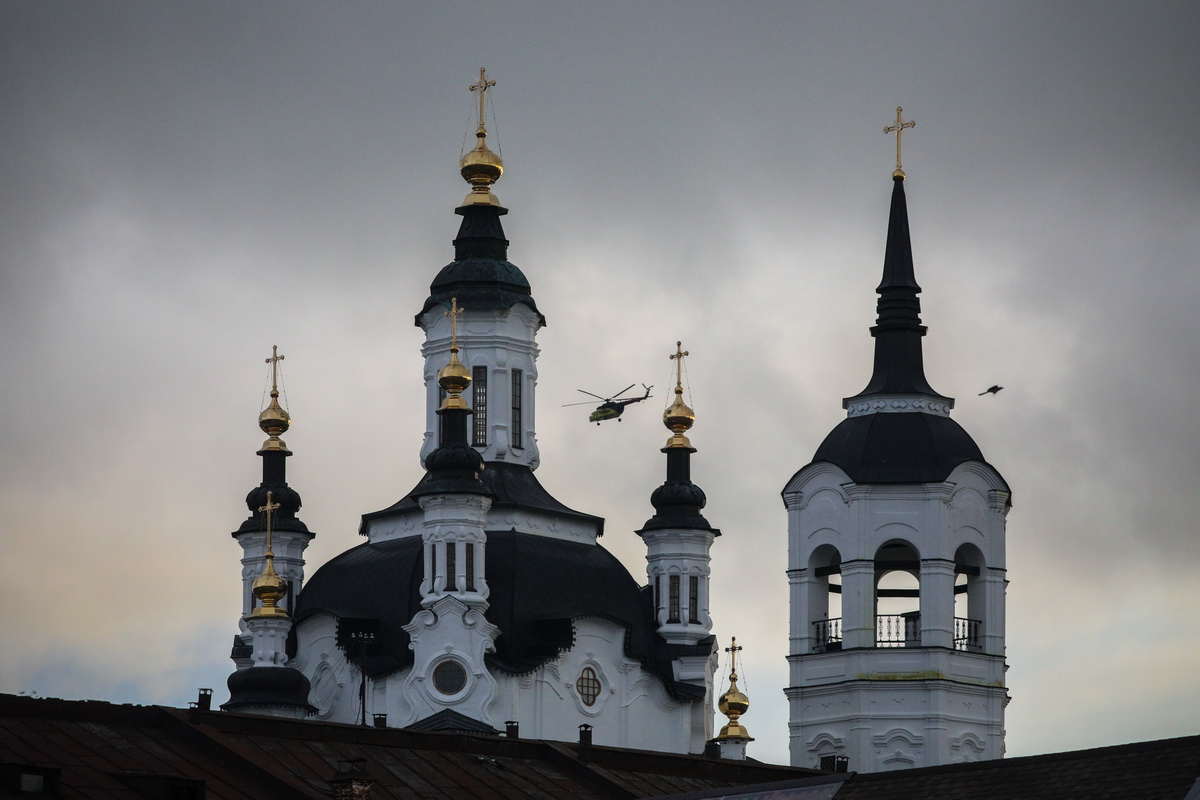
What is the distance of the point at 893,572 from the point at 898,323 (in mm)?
5428

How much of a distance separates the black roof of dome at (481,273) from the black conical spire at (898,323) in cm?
1128

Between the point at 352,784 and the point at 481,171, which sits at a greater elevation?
the point at 481,171

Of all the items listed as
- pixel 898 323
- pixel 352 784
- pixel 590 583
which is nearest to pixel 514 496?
pixel 590 583

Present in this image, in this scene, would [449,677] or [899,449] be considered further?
[449,677]

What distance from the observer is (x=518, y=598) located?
85.2 metres

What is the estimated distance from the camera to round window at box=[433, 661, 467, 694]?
8338 centimetres

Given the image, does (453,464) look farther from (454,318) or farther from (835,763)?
(835,763)

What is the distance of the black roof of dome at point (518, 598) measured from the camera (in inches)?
3339

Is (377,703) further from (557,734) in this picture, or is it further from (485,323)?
(485,323)

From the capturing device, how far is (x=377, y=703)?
84625mm

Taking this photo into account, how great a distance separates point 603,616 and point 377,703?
5511 mm

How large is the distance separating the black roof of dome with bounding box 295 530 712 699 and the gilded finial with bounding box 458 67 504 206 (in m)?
9.05

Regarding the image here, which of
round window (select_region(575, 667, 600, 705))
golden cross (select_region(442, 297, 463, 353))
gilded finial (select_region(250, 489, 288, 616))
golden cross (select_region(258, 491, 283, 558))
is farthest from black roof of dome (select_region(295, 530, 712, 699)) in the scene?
golden cross (select_region(442, 297, 463, 353))

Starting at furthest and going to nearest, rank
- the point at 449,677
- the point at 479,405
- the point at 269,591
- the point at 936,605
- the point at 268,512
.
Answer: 1. the point at 479,405
2. the point at 268,512
3. the point at 269,591
4. the point at 449,677
5. the point at 936,605
